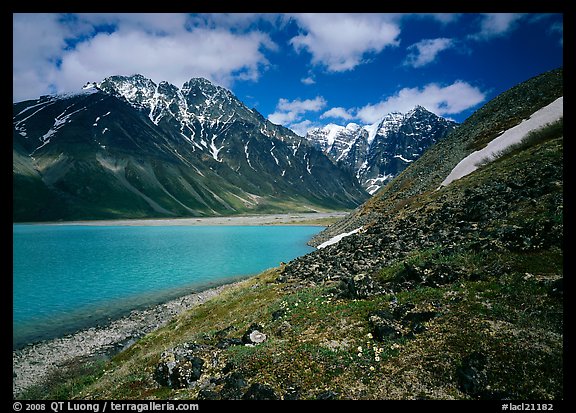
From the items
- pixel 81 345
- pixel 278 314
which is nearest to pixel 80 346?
pixel 81 345

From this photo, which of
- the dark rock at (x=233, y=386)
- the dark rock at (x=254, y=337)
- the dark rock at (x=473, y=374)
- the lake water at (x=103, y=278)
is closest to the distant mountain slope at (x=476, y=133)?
the lake water at (x=103, y=278)

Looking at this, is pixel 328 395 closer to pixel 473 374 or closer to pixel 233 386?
pixel 233 386

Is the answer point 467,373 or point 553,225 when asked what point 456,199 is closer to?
point 553,225

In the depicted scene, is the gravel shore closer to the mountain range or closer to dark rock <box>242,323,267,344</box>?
the mountain range

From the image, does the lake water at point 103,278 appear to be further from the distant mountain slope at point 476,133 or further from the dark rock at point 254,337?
the distant mountain slope at point 476,133

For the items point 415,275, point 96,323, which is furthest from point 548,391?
point 96,323
